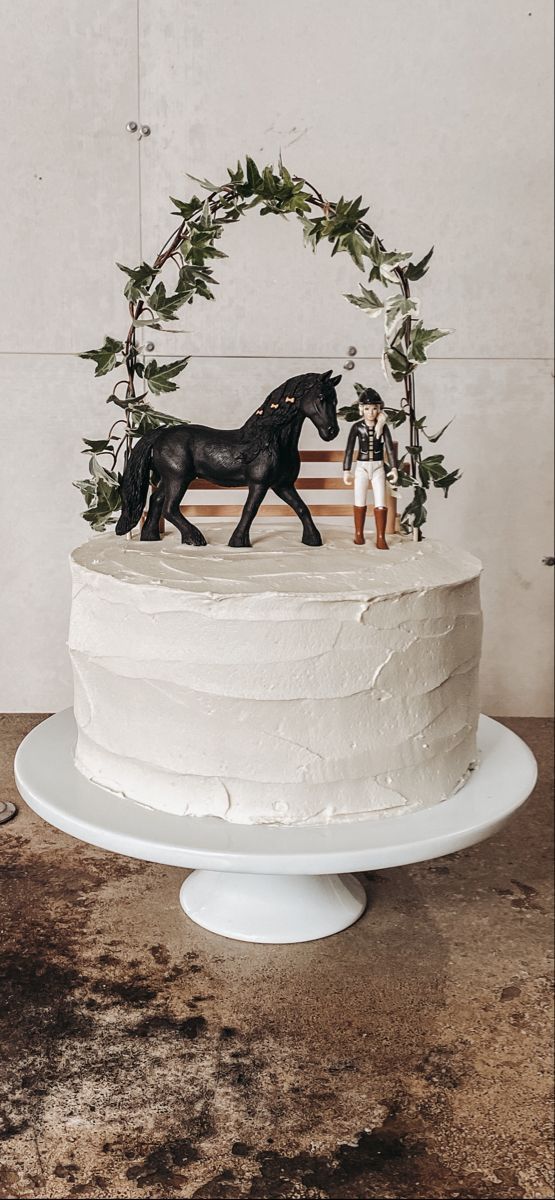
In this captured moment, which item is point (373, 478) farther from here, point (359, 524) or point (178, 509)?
point (178, 509)

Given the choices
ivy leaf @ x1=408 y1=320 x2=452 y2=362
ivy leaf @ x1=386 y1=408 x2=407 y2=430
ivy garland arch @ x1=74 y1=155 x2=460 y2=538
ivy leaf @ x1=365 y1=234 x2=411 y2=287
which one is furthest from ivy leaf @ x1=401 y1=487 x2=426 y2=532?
ivy leaf @ x1=365 y1=234 x2=411 y2=287

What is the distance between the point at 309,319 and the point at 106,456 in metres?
0.63

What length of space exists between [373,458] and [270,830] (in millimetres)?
635

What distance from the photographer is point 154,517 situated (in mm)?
1859

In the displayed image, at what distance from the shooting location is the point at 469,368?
111 inches

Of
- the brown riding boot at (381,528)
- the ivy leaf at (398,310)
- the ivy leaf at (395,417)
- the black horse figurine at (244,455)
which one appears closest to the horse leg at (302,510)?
the black horse figurine at (244,455)

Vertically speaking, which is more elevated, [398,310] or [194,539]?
[398,310]

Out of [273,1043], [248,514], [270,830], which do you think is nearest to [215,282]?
[248,514]

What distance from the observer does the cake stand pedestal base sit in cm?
178

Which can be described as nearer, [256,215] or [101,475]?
[101,475]

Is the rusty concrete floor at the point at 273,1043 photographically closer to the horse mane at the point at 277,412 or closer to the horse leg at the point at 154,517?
the horse leg at the point at 154,517

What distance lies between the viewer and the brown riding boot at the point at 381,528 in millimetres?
1781

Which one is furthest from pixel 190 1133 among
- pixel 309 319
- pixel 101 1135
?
pixel 309 319

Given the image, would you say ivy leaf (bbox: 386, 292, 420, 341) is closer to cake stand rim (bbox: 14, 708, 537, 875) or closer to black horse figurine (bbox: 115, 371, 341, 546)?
black horse figurine (bbox: 115, 371, 341, 546)
